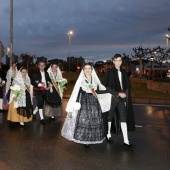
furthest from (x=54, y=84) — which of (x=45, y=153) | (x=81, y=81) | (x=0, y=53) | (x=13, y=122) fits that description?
(x=0, y=53)

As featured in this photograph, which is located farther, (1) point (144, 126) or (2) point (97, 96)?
(1) point (144, 126)

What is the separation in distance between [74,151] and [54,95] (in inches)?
167

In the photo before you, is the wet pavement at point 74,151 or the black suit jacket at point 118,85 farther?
the black suit jacket at point 118,85

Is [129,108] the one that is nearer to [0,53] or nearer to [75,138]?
[75,138]

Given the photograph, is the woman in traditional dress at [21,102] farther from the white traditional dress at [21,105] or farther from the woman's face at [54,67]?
the woman's face at [54,67]

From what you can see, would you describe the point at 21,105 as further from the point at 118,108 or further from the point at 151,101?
the point at 151,101

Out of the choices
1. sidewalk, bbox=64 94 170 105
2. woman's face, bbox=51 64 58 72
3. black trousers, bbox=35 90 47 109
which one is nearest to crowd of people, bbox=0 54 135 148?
black trousers, bbox=35 90 47 109

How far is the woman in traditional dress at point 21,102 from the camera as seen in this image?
9.50 metres

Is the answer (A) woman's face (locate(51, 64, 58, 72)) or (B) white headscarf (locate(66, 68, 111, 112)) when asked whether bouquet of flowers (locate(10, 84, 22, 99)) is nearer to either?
(A) woman's face (locate(51, 64, 58, 72))

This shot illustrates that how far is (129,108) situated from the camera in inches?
285

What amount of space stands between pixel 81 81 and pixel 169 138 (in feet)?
8.45

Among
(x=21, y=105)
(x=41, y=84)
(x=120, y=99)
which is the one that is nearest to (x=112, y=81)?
(x=120, y=99)

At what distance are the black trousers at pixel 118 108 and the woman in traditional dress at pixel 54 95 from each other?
3.67 m

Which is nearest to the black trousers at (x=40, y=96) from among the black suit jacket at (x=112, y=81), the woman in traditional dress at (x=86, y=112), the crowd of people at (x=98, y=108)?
the crowd of people at (x=98, y=108)
